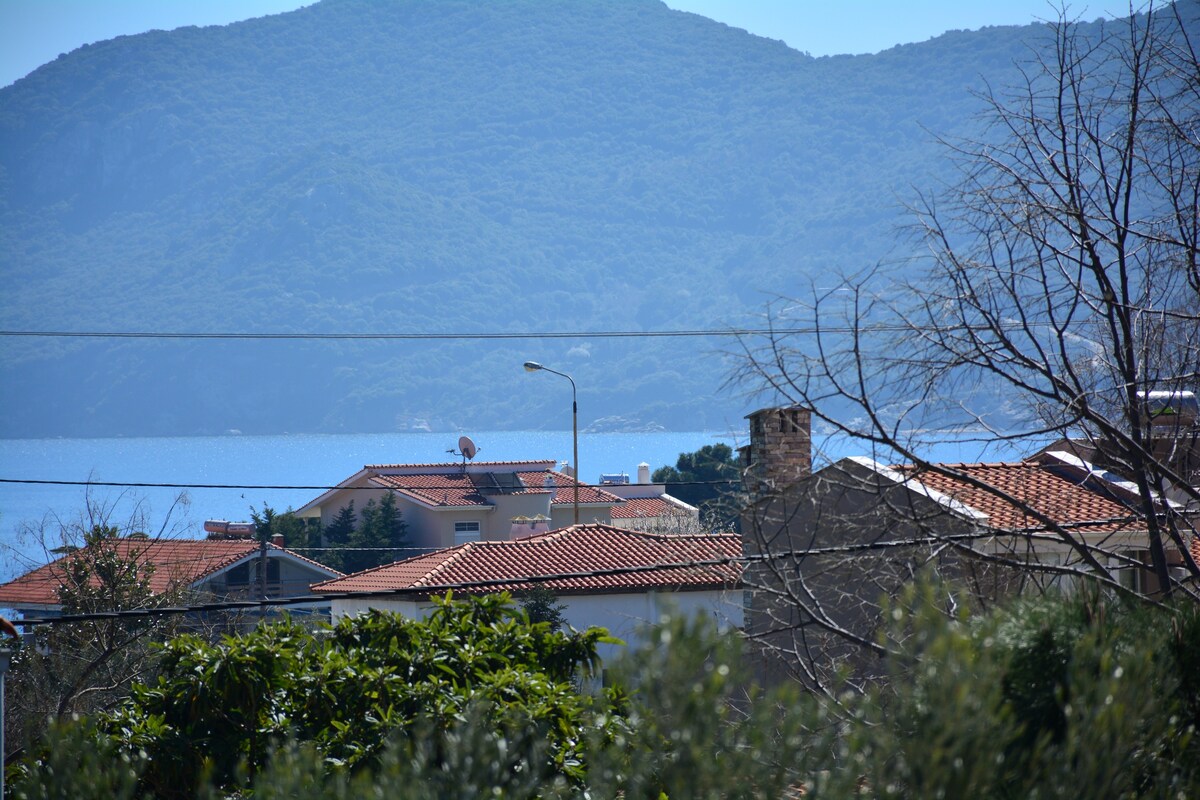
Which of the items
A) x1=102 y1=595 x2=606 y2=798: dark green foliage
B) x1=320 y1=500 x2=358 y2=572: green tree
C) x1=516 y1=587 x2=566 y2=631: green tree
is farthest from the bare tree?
x1=320 y1=500 x2=358 y2=572: green tree

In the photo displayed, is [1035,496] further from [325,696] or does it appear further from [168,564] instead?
[168,564]

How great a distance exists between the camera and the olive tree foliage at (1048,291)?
28.7 feet

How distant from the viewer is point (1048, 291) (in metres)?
9.07

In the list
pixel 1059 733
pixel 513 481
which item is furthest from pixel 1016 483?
pixel 513 481

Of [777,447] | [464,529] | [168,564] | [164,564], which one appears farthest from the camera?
[464,529]

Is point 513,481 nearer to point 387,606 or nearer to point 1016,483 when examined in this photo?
point 387,606

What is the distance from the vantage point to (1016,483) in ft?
53.3

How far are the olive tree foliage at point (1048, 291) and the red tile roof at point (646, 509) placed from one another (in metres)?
45.4

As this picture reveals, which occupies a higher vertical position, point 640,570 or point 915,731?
point 640,570

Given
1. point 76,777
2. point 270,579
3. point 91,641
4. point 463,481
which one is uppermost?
point 463,481

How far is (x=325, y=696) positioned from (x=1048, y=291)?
18.4 ft

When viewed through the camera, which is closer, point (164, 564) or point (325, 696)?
point (325, 696)

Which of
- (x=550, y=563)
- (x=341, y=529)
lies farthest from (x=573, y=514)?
(x=550, y=563)

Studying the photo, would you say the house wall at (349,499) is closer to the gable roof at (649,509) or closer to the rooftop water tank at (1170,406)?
the gable roof at (649,509)
